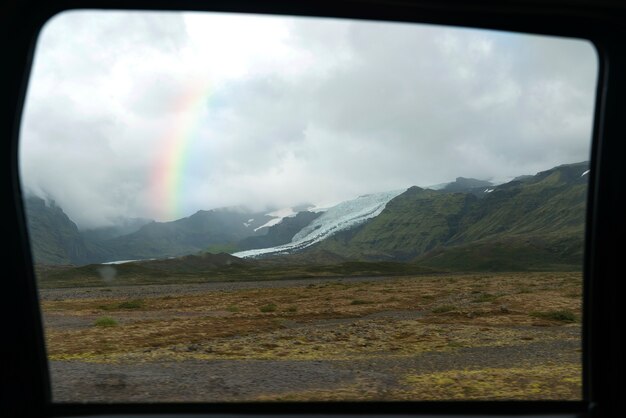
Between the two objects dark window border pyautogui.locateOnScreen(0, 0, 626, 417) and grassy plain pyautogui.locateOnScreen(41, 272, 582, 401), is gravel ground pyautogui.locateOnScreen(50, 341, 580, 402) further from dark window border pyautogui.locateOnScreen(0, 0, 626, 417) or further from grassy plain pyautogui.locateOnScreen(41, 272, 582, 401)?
dark window border pyautogui.locateOnScreen(0, 0, 626, 417)

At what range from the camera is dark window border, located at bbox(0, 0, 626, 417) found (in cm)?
243

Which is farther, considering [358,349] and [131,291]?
[131,291]

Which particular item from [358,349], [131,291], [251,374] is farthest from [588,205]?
[131,291]

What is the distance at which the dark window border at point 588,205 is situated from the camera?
2.43 meters

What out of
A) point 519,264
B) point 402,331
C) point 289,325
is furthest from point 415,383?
point 519,264

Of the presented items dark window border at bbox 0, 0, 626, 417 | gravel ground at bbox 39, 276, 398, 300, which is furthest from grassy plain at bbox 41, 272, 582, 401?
gravel ground at bbox 39, 276, 398, 300

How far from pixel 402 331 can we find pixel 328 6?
67.3 ft

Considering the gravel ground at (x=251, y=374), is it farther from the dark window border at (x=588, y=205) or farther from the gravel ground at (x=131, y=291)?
the gravel ground at (x=131, y=291)

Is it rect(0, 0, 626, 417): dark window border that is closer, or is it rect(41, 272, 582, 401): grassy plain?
rect(0, 0, 626, 417): dark window border

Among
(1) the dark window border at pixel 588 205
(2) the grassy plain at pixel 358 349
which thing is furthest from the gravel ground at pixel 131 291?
(1) the dark window border at pixel 588 205

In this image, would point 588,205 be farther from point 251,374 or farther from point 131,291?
point 131,291

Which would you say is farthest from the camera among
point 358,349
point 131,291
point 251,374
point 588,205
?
point 131,291

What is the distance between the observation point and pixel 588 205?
114 inches

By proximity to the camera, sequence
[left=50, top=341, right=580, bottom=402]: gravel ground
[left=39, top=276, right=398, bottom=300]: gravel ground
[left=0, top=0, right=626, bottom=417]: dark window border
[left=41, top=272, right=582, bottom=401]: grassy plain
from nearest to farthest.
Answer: [left=0, top=0, right=626, bottom=417]: dark window border → [left=50, top=341, right=580, bottom=402]: gravel ground → [left=41, top=272, right=582, bottom=401]: grassy plain → [left=39, top=276, right=398, bottom=300]: gravel ground
